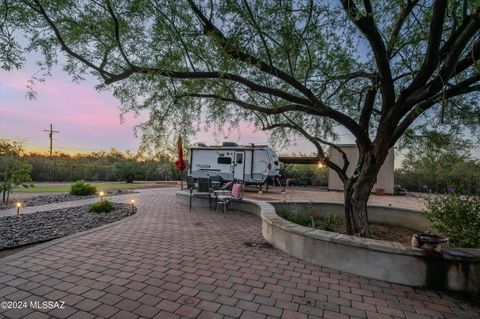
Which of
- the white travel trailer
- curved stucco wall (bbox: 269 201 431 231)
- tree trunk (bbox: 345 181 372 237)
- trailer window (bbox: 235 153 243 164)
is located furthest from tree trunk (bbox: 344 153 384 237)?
trailer window (bbox: 235 153 243 164)

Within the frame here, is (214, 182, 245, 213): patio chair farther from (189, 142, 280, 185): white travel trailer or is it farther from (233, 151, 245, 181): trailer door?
(233, 151, 245, 181): trailer door

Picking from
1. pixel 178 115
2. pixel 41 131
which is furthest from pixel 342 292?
pixel 41 131

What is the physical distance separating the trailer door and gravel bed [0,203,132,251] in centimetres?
746

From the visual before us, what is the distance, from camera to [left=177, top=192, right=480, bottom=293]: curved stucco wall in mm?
2795

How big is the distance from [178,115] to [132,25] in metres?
1.75

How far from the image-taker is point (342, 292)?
2699 mm

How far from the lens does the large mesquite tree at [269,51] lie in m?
3.37

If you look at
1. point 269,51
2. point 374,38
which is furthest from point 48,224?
point 374,38

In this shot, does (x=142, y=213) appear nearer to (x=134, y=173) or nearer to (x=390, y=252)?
(x=390, y=252)

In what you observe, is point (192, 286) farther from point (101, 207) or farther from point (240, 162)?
point (240, 162)

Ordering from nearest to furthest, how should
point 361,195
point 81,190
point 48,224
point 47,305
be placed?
point 47,305 → point 361,195 → point 48,224 → point 81,190

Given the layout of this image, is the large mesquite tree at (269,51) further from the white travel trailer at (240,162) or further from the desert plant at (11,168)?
the white travel trailer at (240,162)

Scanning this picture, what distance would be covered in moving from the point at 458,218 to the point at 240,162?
35.7 ft

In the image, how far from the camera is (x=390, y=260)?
3016 millimetres
